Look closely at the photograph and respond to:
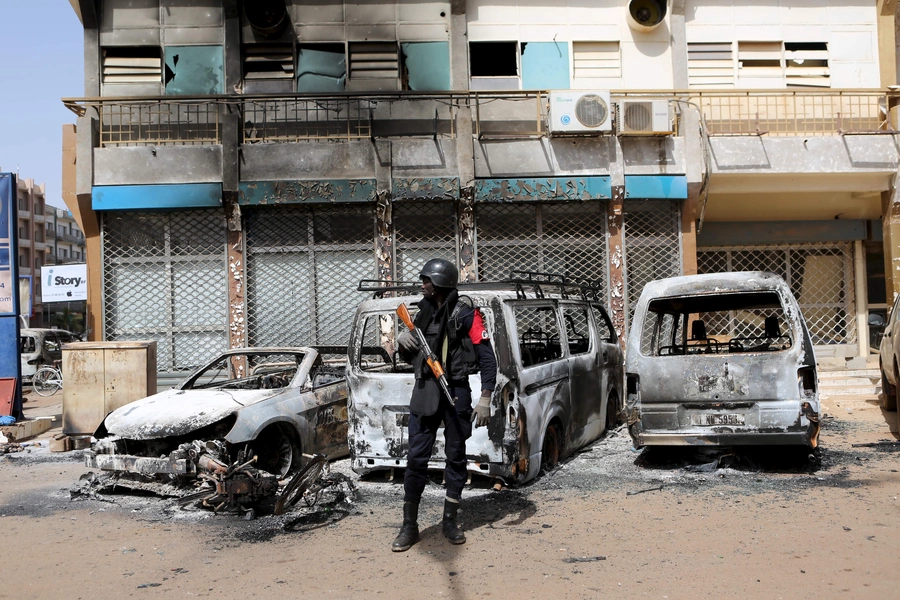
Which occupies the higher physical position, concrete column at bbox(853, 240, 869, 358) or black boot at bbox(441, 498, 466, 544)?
concrete column at bbox(853, 240, 869, 358)

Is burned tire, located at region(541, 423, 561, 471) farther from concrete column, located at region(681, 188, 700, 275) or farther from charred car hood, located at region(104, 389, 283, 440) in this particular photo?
concrete column, located at region(681, 188, 700, 275)

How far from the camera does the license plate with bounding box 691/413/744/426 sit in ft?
22.6

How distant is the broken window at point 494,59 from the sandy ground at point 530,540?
8.58 metres

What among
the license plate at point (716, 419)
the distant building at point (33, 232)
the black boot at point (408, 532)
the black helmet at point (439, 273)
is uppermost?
the distant building at point (33, 232)

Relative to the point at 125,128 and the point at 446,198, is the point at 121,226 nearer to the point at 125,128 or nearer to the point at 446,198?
the point at 125,128

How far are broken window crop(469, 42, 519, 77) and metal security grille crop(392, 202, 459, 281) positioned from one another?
2753 millimetres

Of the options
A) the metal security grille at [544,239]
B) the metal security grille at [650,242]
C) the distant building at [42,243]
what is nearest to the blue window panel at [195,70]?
the metal security grille at [544,239]

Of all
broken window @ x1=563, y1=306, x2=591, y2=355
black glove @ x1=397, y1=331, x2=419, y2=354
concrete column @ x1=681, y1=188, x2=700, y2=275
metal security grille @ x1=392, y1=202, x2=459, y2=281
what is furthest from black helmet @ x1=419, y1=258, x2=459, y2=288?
concrete column @ x1=681, y1=188, x2=700, y2=275

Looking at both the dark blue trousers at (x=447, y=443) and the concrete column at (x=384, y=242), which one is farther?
the concrete column at (x=384, y=242)

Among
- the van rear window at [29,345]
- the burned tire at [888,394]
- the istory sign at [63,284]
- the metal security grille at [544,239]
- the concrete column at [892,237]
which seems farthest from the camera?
the van rear window at [29,345]

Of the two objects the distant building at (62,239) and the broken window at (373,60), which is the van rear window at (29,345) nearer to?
the broken window at (373,60)

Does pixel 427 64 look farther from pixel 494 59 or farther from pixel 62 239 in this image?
pixel 62 239

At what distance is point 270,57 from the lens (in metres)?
13.7

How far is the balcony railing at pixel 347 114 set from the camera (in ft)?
42.8
